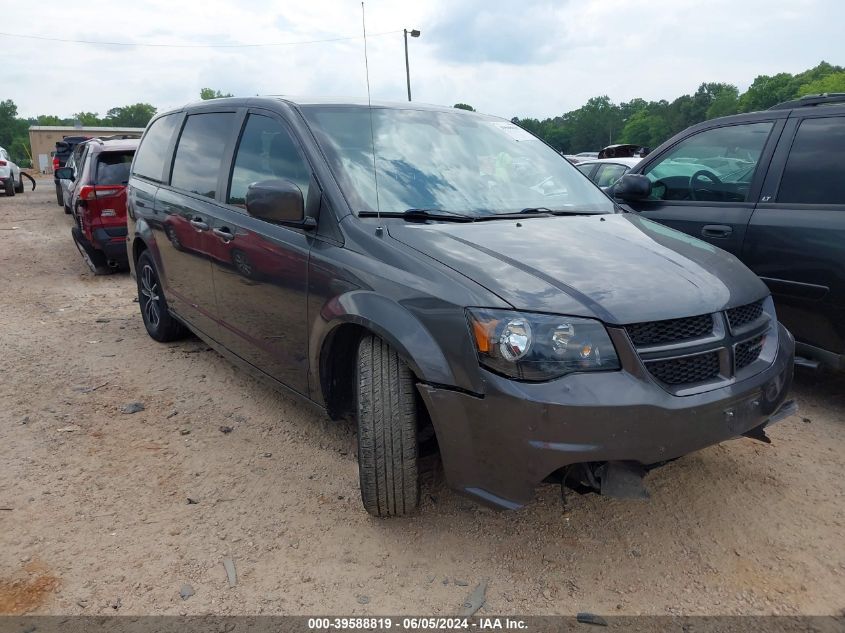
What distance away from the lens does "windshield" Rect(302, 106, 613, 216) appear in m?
3.03

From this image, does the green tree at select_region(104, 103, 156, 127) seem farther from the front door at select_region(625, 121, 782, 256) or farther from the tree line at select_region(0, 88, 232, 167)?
the front door at select_region(625, 121, 782, 256)

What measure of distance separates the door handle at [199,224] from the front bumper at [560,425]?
2.14 meters

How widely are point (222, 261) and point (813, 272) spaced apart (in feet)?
10.8

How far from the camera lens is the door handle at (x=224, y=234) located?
11.9 feet

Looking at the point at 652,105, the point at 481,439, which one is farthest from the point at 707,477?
the point at 652,105

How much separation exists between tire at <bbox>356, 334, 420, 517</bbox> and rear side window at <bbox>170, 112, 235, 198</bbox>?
1.86 metres

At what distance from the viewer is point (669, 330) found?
7.66ft

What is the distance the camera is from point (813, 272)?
3684 millimetres

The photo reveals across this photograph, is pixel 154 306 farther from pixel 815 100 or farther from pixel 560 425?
pixel 815 100

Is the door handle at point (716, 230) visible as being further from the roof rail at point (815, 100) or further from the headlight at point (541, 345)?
the headlight at point (541, 345)

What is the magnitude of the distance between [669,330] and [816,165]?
2.27 meters

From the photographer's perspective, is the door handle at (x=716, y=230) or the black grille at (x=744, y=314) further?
the door handle at (x=716, y=230)

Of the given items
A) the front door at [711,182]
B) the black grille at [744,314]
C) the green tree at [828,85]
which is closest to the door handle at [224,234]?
the black grille at [744,314]

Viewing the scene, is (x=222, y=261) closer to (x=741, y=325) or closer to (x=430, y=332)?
(x=430, y=332)
